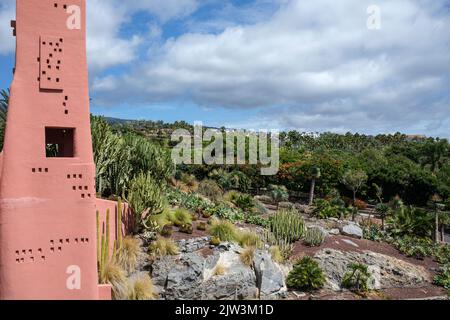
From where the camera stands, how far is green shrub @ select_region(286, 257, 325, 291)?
36.3ft

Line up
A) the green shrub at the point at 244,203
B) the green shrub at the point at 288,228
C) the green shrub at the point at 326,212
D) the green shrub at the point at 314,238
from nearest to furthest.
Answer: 1. the green shrub at the point at 314,238
2. the green shrub at the point at 288,228
3. the green shrub at the point at 244,203
4. the green shrub at the point at 326,212

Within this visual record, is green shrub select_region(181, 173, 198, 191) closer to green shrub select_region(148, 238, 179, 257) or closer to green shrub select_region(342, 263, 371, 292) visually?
green shrub select_region(148, 238, 179, 257)

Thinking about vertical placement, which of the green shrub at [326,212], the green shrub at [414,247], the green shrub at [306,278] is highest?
the green shrub at [326,212]

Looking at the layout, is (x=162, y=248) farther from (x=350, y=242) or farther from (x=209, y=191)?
(x=209, y=191)

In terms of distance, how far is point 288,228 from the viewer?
14.8m

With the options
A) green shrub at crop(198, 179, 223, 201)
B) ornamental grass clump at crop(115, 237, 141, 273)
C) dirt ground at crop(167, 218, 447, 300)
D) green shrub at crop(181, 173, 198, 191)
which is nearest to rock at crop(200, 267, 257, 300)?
dirt ground at crop(167, 218, 447, 300)

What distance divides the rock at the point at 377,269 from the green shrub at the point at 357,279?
10.5 inches

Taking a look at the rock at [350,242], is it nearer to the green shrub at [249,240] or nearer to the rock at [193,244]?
the green shrub at [249,240]

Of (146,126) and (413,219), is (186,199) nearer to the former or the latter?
(413,219)

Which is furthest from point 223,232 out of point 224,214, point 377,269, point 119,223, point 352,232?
point 352,232

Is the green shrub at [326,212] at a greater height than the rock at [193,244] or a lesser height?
lesser

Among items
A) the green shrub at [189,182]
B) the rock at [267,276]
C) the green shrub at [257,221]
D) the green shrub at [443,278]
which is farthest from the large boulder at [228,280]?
the green shrub at [189,182]

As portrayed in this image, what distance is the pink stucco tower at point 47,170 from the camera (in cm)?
720

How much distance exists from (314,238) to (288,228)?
1016 mm
